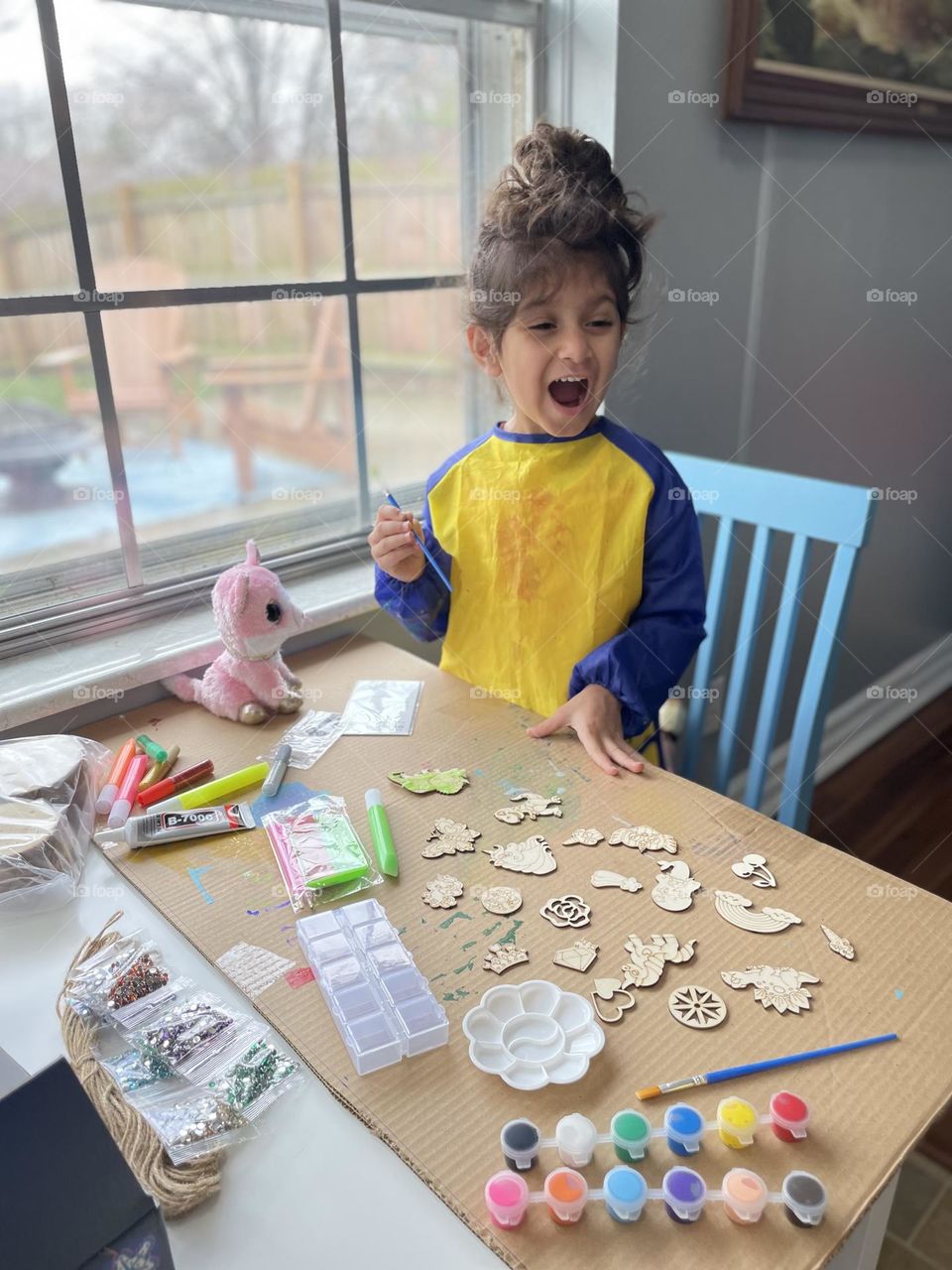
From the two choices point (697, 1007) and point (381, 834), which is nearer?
point (697, 1007)

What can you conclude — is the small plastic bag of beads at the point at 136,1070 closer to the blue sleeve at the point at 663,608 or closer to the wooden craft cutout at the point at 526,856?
the wooden craft cutout at the point at 526,856

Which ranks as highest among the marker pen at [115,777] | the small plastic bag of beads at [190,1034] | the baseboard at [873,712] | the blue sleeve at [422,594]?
the blue sleeve at [422,594]

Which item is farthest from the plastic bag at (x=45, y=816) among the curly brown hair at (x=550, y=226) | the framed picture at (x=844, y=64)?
the framed picture at (x=844, y=64)

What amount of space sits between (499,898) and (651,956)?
0.45ft

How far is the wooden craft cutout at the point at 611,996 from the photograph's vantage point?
0.67 metres

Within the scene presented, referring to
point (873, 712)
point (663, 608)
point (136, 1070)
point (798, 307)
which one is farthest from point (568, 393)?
point (873, 712)

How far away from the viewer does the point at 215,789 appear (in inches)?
37.3

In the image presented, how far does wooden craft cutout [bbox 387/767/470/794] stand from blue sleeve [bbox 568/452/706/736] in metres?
0.23

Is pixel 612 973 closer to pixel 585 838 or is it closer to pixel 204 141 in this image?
pixel 585 838

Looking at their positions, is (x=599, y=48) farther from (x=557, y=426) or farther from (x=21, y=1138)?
(x=21, y=1138)

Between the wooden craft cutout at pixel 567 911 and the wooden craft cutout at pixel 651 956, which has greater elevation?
the wooden craft cutout at pixel 567 911

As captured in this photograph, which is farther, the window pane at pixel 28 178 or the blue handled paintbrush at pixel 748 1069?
the window pane at pixel 28 178

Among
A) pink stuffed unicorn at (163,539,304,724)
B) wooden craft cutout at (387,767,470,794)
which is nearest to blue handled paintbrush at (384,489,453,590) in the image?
pink stuffed unicorn at (163,539,304,724)

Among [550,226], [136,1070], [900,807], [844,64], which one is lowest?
[900,807]
